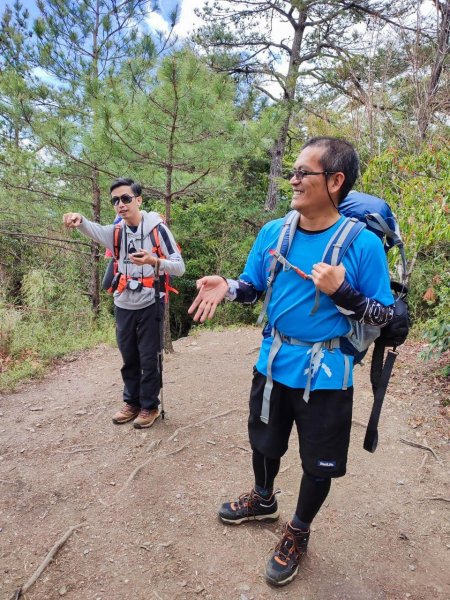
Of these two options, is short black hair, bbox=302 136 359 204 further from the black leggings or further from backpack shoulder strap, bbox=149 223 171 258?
backpack shoulder strap, bbox=149 223 171 258

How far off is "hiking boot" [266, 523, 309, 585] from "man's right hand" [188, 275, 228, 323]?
46.4 inches

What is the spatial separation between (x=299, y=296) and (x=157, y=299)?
5.11 ft

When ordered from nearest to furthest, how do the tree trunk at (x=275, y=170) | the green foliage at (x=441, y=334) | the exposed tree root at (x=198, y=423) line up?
the exposed tree root at (x=198, y=423) → the green foliage at (x=441, y=334) → the tree trunk at (x=275, y=170)

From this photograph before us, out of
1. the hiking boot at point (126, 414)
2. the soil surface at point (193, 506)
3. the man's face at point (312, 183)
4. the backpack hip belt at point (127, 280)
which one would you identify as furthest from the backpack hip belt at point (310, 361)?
A: the hiking boot at point (126, 414)

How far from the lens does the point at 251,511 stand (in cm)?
218

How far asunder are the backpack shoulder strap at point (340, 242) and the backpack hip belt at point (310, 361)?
18cm

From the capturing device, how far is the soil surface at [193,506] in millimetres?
1886

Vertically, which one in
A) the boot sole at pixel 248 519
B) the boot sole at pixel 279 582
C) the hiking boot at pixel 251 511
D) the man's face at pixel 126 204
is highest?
the man's face at pixel 126 204

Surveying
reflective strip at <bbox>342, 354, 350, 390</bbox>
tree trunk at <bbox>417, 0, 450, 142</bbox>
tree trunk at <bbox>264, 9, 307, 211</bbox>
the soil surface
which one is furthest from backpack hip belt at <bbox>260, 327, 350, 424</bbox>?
tree trunk at <bbox>264, 9, 307, 211</bbox>

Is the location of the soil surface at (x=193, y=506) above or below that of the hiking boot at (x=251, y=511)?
below

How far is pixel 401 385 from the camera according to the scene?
13.8ft

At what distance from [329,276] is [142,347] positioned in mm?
1943

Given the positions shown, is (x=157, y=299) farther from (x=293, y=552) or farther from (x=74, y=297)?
(x=74, y=297)

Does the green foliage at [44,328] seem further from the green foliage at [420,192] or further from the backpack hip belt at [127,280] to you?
the green foliage at [420,192]
